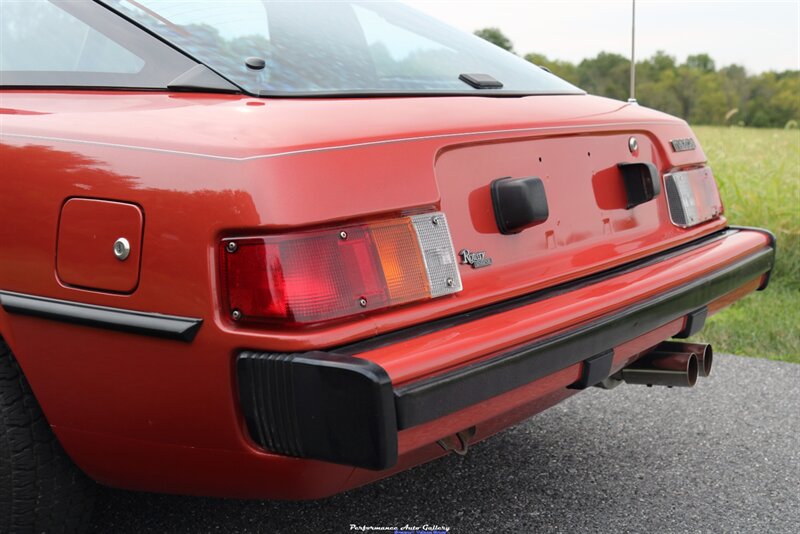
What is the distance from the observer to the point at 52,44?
7.07ft

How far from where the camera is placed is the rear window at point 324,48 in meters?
1.93

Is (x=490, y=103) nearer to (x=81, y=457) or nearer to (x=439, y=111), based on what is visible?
(x=439, y=111)

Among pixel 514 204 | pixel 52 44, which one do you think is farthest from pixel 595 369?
pixel 52 44

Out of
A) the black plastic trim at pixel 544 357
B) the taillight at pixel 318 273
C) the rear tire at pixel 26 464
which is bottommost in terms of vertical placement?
the rear tire at pixel 26 464

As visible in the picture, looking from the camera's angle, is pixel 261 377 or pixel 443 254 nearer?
pixel 261 377

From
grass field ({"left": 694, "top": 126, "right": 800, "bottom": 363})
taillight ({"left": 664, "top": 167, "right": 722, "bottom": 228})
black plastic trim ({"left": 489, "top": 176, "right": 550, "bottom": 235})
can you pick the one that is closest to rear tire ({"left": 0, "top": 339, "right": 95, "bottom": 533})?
black plastic trim ({"left": 489, "top": 176, "right": 550, "bottom": 235})

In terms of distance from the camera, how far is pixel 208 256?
154cm

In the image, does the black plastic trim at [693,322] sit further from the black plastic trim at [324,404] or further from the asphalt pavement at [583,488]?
the black plastic trim at [324,404]

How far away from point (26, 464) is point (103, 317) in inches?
18.7

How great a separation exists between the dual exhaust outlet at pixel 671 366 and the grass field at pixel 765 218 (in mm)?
1922

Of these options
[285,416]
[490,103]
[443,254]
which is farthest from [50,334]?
[490,103]

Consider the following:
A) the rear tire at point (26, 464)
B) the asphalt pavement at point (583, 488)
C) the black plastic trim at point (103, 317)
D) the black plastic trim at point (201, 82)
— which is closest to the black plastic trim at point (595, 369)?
the asphalt pavement at point (583, 488)

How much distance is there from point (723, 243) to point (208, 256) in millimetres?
1647

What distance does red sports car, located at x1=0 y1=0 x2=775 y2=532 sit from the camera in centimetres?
152
